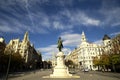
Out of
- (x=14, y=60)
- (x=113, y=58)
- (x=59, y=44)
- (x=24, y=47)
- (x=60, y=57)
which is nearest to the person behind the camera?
(x=60, y=57)

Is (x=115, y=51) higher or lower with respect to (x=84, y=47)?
lower

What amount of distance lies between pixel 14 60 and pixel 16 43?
44.3 m

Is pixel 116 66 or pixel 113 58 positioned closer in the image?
pixel 113 58

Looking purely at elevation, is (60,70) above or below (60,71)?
above

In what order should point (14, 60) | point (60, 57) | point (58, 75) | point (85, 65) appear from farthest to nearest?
point (85, 65), point (14, 60), point (60, 57), point (58, 75)

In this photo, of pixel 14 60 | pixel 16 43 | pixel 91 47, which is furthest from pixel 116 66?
pixel 16 43

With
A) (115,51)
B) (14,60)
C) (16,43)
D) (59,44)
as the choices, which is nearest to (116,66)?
(115,51)

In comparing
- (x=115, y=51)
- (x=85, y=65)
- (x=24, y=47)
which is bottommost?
(x=85, y=65)

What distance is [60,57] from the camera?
40.0m

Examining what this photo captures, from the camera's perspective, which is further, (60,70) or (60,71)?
(60,70)

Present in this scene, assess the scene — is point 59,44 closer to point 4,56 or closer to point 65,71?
point 65,71

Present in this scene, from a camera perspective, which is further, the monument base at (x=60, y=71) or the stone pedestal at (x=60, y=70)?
the stone pedestal at (x=60, y=70)

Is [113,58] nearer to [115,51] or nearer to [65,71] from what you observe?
[115,51]

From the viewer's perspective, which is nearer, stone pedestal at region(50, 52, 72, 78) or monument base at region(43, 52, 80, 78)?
monument base at region(43, 52, 80, 78)
